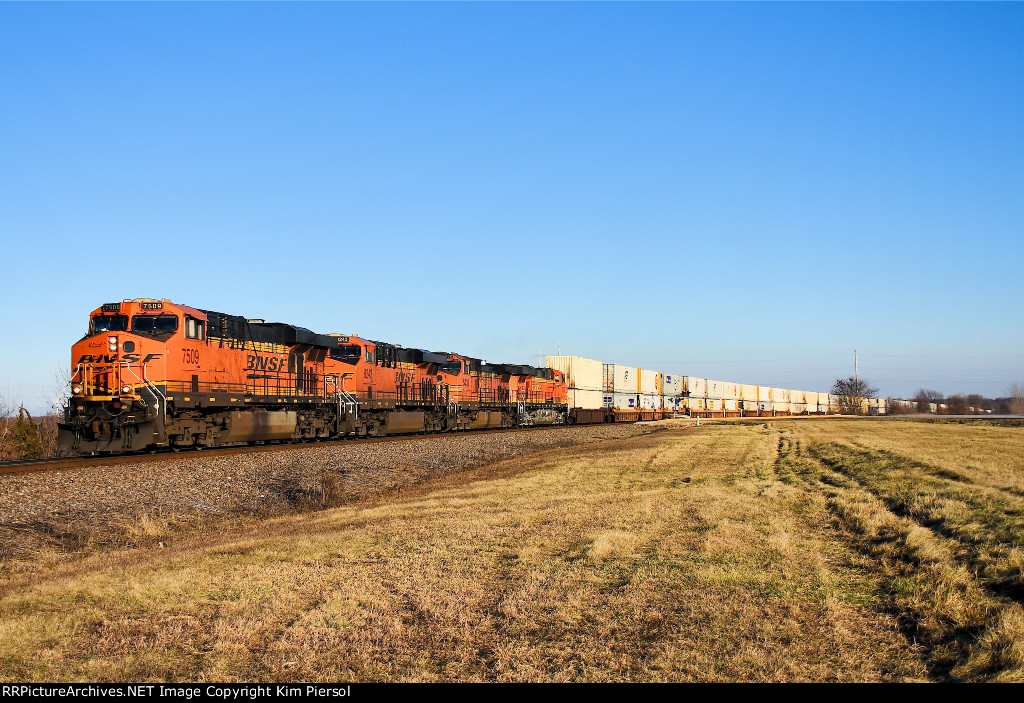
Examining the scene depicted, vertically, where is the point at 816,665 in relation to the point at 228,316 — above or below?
below

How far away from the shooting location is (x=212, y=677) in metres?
5.25

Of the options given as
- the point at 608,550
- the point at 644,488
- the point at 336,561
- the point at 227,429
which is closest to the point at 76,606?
the point at 336,561

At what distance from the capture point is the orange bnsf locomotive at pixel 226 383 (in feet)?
63.2

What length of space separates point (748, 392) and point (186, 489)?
8437 centimetres

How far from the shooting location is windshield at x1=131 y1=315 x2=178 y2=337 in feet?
66.6

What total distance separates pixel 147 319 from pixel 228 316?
306cm

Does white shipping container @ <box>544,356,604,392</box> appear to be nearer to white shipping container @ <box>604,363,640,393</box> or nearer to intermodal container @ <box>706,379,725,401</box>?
white shipping container @ <box>604,363,640,393</box>

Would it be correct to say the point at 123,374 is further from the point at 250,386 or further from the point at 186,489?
the point at 186,489

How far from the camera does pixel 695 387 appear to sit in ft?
255

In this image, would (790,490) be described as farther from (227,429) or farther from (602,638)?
(227,429)

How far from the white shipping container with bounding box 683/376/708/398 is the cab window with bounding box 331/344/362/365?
50.6m

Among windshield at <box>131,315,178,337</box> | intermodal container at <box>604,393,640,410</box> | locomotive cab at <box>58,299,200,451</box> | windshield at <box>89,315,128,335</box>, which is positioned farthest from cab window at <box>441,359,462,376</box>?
intermodal container at <box>604,393,640,410</box>

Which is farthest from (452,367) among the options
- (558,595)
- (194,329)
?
(558,595)

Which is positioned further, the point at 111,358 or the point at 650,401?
the point at 650,401
